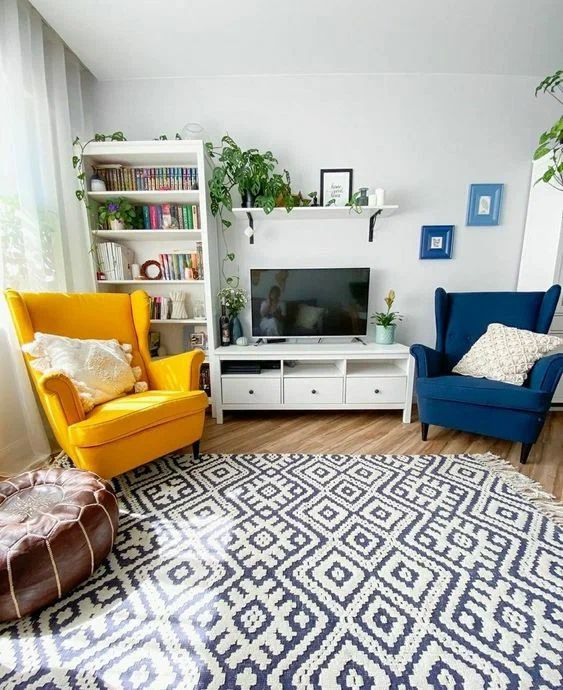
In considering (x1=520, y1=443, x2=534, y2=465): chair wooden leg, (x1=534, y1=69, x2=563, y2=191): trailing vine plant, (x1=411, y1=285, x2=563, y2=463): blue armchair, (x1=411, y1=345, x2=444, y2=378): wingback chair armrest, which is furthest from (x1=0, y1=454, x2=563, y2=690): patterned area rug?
(x1=534, y1=69, x2=563, y2=191): trailing vine plant

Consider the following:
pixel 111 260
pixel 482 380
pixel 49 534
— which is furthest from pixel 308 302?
pixel 49 534

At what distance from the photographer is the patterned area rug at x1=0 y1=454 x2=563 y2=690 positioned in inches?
Answer: 32.1

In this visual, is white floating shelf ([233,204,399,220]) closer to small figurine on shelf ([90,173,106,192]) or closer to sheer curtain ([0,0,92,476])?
small figurine on shelf ([90,173,106,192])

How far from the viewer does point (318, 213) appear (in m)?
2.34

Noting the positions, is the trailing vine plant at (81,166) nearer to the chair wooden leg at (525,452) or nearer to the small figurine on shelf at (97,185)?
the small figurine on shelf at (97,185)

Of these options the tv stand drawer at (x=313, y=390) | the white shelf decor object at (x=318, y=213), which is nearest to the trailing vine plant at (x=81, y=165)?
the white shelf decor object at (x=318, y=213)

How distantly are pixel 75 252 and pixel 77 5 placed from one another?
51.8 inches

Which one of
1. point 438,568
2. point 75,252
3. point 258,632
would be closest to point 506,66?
point 438,568

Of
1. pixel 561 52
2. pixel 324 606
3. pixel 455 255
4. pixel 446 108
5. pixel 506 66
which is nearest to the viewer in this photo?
pixel 324 606

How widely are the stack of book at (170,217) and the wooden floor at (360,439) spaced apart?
150 cm

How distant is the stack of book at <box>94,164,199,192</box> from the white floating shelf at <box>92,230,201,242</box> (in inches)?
11.9

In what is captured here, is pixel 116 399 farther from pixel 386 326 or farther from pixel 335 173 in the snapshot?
pixel 335 173

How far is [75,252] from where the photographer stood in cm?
207

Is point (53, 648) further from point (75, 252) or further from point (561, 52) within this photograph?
point (561, 52)
